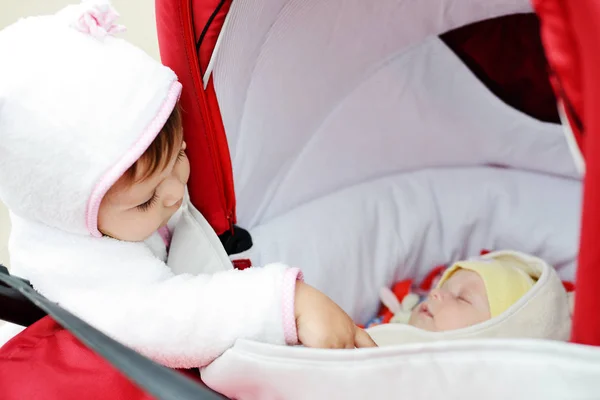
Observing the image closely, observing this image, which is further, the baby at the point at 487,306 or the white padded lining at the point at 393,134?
the white padded lining at the point at 393,134

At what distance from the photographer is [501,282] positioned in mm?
915

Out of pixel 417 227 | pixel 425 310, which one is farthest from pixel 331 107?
pixel 425 310

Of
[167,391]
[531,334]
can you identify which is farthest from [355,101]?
[167,391]

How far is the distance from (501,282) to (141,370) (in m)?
0.66

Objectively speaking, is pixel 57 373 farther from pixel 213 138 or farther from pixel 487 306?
pixel 487 306

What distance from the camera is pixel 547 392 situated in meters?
0.43

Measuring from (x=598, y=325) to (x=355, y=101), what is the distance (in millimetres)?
696

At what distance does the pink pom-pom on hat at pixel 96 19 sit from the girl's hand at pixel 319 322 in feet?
1.10

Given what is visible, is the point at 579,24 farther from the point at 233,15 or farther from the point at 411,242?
the point at 411,242

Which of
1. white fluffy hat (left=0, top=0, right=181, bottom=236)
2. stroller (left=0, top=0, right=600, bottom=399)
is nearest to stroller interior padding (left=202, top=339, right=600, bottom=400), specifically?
stroller (left=0, top=0, right=600, bottom=399)

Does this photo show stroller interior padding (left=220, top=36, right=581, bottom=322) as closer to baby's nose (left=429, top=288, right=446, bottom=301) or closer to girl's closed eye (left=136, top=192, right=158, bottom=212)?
baby's nose (left=429, top=288, right=446, bottom=301)

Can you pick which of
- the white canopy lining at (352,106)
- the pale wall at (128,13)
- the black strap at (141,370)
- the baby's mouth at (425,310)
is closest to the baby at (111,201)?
the black strap at (141,370)

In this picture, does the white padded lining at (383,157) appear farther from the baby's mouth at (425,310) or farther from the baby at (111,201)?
the baby at (111,201)

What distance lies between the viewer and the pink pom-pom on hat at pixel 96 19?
22.0 inches
